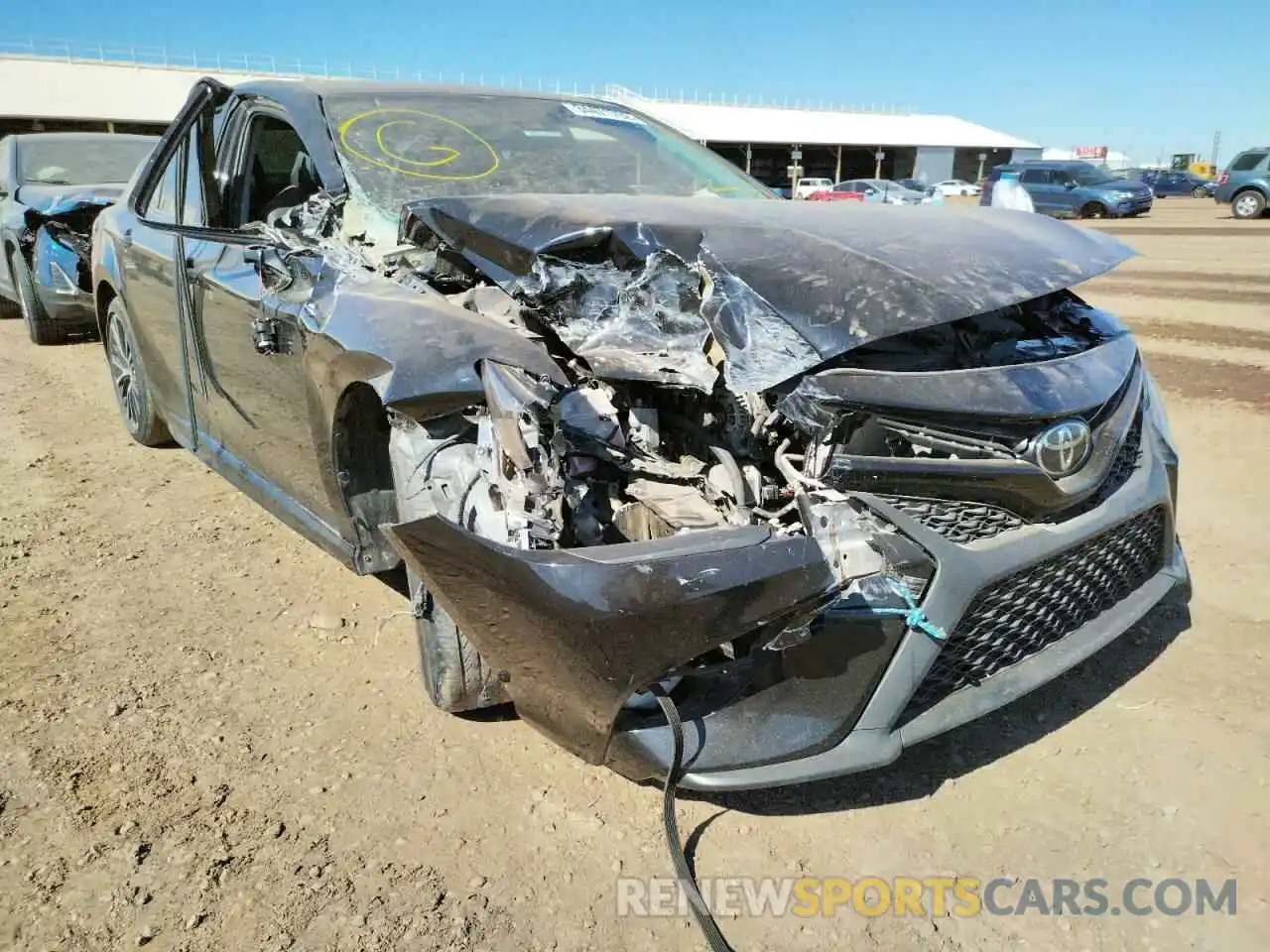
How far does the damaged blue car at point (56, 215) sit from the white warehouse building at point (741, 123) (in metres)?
11.2

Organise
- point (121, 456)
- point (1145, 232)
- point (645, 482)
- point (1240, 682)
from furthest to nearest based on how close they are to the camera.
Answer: point (1145, 232) < point (121, 456) < point (1240, 682) < point (645, 482)

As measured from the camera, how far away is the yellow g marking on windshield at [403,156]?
3.26m

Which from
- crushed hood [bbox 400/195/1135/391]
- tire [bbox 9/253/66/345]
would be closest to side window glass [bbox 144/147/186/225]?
crushed hood [bbox 400/195/1135/391]

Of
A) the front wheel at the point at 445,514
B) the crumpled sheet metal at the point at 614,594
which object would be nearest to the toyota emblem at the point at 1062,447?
the crumpled sheet metal at the point at 614,594

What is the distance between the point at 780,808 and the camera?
2.32m

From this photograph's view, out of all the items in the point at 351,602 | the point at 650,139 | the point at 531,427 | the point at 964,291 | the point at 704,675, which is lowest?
the point at 351,602

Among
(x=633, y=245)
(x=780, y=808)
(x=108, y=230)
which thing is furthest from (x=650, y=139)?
(x=780, y=808)

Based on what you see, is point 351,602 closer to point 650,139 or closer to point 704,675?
point 704,675

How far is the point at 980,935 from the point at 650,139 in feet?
10.9

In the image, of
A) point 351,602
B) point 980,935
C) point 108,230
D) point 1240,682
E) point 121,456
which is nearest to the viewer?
point 980,935

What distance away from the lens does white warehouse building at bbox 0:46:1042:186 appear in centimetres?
3088

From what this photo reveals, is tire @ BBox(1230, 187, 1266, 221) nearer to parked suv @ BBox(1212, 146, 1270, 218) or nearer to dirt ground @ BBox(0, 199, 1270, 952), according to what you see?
parked suv @ BBox(1212, 146, 1270, 218)

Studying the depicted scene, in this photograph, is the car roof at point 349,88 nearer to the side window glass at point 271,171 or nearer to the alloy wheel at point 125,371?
the side window glass at point 271,171

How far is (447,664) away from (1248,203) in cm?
2486
